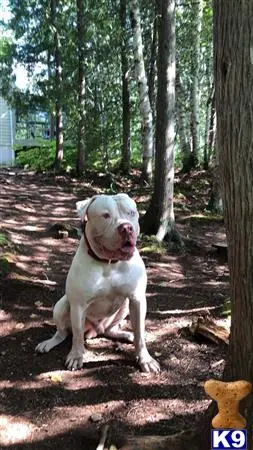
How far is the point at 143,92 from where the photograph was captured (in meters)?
13.5

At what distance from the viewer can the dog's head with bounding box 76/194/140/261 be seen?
3.35 meters

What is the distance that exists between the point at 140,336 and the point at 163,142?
4.93 m

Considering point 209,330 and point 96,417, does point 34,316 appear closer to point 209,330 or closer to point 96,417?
point 209,330

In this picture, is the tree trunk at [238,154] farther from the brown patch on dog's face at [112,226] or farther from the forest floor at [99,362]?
the brown patch on dog's face at [112,226]

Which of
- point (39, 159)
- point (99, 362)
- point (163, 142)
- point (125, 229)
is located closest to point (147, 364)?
point (99, 362)

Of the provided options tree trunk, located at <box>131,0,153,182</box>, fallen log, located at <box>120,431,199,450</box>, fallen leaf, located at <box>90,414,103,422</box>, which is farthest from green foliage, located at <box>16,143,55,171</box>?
fallen log, located at <box>120,431,199,450</box>

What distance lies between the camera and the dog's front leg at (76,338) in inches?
146

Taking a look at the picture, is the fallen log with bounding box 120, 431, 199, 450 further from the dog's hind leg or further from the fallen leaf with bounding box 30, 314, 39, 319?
the fallen leaf with bounding box 30, 314, 39, 319

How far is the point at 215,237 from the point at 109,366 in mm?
5987

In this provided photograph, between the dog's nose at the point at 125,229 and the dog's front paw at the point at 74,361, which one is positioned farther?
the dog's front paw at the point at 74,361

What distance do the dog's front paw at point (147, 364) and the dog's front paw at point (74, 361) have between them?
45 cm

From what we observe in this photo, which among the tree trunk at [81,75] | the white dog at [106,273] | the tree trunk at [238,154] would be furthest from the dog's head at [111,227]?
the tree trunk at [81,75]

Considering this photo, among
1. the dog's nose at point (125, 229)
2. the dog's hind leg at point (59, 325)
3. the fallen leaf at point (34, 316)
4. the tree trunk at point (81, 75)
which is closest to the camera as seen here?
the dog's nose at point (125, 229)

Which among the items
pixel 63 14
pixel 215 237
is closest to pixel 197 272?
pixel 215 237
